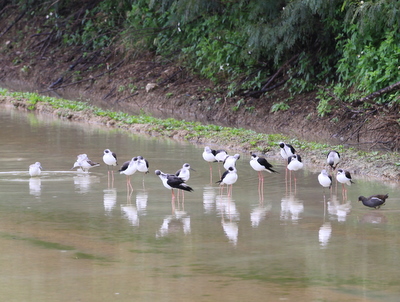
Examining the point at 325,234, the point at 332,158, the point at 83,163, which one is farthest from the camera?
the point at 83,163

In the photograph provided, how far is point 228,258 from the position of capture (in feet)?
28.3

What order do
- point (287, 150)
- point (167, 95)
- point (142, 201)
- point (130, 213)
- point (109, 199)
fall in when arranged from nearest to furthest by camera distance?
point (130, 213) → point (142, 201) → point (109, 199) → point (287, 150) → point (167, 95)

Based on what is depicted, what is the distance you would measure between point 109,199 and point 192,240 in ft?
9.40

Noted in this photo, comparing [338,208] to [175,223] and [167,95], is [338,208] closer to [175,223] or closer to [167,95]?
[175,223]

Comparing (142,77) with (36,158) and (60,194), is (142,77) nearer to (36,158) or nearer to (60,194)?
(36,158)

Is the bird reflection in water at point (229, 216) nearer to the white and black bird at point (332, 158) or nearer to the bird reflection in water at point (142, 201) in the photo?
the bird reflection in water at point (142, 201)

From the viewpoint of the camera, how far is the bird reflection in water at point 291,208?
421 inches

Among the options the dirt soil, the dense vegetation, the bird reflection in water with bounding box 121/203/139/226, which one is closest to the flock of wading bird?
the bird reflection in water with bounding box 121/203/139/226

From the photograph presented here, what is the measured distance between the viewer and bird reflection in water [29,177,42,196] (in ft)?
40.5

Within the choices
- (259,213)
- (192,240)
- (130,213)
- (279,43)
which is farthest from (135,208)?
(279,43)

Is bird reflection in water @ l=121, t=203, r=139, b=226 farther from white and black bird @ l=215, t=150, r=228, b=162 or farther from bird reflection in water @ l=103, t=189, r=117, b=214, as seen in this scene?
white and black bird @ l=215, t=150, r=228, b=162

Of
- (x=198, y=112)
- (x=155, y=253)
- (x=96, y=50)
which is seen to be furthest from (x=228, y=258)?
(x=96, y=50)

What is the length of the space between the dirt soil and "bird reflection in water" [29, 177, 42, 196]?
5.56 metres

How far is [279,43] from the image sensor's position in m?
21.9
